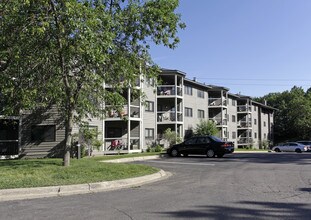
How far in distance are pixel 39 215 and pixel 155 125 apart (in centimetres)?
2957

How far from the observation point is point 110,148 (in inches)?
1172

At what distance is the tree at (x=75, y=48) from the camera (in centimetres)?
1145

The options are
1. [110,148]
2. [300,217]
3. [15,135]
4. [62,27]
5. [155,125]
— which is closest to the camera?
[300,217]

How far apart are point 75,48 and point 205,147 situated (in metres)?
16.1

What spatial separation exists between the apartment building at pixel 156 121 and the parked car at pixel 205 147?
14.5 feet

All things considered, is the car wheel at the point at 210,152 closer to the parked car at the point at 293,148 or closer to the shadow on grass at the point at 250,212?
the shadow on grass at the point at 250,212

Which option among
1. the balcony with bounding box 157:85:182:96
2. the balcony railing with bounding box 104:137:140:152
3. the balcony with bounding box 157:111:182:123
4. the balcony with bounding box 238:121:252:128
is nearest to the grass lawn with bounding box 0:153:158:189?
the balcony railing with bounding box 104:137:140:152

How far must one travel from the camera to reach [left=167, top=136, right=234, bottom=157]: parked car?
993 inches

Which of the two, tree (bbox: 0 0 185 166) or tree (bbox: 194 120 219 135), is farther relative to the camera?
tree (bbox: 194 120 219 135)

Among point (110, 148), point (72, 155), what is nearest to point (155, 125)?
point (110, 148)

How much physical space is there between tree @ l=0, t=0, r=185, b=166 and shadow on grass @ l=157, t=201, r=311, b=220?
5.95m

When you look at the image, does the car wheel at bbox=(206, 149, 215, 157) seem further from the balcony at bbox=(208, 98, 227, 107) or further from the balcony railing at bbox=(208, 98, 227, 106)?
the balcony railing at bbox=(208, 98, 227, 106)

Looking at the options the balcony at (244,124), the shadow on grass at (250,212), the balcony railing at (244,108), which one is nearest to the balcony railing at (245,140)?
the balcony at (244,124)

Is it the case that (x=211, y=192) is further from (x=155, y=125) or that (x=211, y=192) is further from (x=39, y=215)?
(x=155, y=125)
